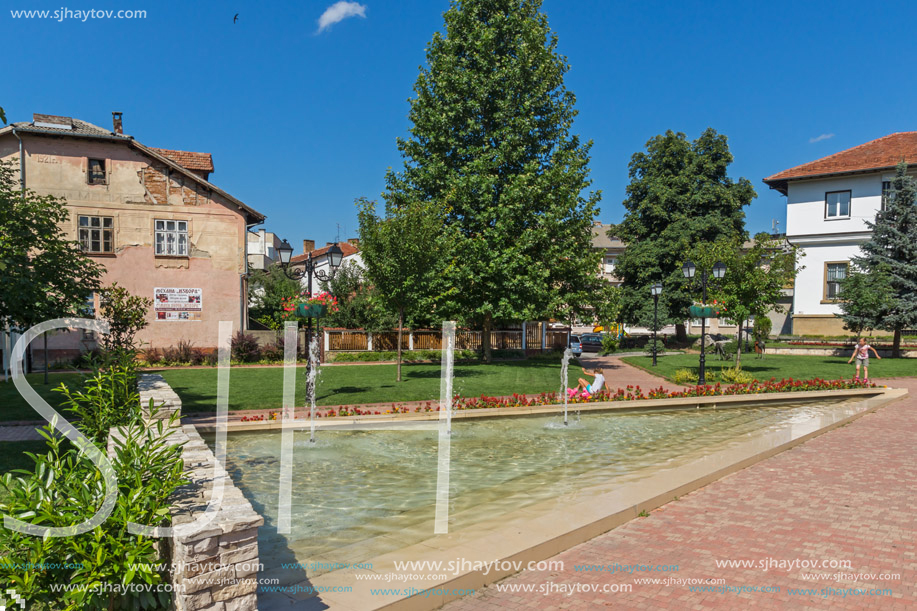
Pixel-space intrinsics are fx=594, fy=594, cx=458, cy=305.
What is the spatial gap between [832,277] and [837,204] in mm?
4817

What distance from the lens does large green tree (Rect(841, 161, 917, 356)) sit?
31.3 metres

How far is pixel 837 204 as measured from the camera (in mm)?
38750

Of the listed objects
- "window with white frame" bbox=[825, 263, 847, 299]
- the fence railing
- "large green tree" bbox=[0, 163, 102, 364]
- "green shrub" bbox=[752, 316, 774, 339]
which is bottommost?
the fence railing

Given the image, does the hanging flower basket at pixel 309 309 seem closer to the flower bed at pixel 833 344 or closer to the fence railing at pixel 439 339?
Result: the fence railing at pixel 439 339

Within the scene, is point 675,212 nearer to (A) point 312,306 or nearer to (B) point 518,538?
(A) point 312,306

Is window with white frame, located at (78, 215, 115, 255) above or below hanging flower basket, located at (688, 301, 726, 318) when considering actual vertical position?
above

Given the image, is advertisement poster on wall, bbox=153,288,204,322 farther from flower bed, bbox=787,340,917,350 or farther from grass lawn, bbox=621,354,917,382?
flower bed, bbox=787,340,917,350

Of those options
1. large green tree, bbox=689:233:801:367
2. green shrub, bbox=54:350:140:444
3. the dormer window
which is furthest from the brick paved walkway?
the dormer window

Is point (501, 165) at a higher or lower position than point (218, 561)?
higher

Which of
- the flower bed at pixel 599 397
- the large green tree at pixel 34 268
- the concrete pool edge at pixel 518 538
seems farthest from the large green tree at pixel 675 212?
the large green tree at pixel 34 268

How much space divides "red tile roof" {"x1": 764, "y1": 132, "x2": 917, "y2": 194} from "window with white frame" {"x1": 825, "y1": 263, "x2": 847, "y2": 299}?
5.96m

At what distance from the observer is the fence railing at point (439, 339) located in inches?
1208

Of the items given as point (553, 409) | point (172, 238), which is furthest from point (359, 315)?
point (553, 409)

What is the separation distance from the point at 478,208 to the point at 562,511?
21.5 m
